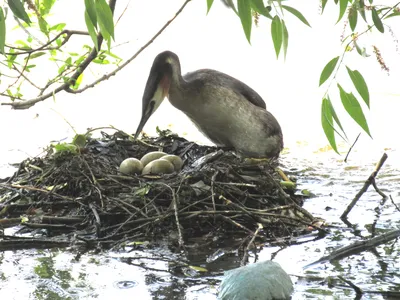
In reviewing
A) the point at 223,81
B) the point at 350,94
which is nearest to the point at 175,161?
the point at 223,81

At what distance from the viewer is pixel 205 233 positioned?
3197mm

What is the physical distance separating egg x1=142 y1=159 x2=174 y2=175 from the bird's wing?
63cm

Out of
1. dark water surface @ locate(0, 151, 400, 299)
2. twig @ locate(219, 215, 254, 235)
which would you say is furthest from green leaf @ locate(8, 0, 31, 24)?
twig @ locate(219, 215, 254, 235)

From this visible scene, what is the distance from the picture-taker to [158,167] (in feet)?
12.0

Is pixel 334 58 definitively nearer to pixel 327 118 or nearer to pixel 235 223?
pixel 327 118

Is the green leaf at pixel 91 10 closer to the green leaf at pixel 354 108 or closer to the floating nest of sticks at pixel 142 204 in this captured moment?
the green leaf at pixel 354 108

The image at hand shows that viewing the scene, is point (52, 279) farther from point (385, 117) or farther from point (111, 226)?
point (385, 117)

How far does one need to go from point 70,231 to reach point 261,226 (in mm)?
872

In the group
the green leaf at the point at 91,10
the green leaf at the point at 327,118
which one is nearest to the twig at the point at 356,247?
the green leaf at the point at 327,118

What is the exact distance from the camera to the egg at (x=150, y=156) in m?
3.83

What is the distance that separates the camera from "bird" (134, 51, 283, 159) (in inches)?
157

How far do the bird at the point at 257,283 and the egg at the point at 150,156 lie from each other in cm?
138

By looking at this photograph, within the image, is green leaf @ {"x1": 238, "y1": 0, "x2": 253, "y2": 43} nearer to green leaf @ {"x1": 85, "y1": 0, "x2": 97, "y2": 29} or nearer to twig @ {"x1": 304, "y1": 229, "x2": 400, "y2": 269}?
green leaf @ {"x1": 85, "y1": 0, "x2": 97, "y2": 29}

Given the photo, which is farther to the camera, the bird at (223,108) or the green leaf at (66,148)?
the bird at (223,108)
